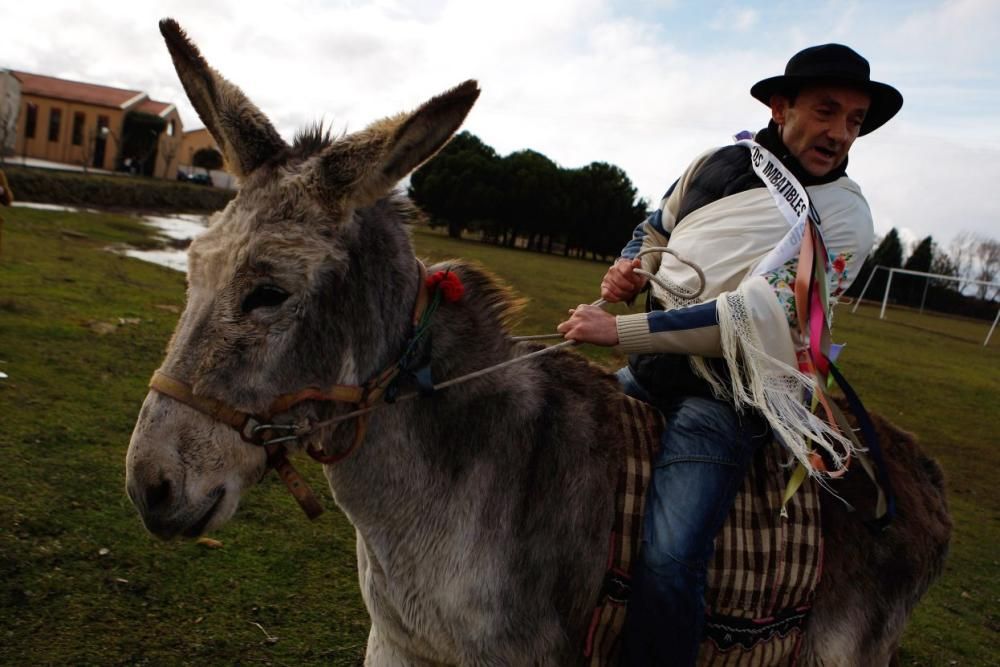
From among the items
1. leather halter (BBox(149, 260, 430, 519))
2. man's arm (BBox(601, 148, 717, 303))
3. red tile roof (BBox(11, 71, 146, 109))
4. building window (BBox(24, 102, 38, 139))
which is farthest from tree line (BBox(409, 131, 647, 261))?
leather halter (BBox(149, 260, 430, 519))

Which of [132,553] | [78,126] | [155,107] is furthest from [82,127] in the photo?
[132,553]

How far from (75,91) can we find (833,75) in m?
76.1

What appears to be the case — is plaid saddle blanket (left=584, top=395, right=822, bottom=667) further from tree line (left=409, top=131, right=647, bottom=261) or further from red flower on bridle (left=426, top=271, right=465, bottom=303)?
tree line (left=409, top=131, right=647, bottom=261)

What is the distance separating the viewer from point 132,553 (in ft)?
17.2

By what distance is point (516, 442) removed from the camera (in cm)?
296

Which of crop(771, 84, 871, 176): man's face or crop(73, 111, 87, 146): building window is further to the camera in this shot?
crop(73, 111, 87, 146): building window

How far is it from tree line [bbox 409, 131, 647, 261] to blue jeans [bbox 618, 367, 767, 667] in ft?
206

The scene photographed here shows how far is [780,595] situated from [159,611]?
12.0 feet

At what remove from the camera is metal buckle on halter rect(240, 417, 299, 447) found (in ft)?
7.96

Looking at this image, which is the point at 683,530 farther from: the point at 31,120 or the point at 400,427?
the point at 31,120

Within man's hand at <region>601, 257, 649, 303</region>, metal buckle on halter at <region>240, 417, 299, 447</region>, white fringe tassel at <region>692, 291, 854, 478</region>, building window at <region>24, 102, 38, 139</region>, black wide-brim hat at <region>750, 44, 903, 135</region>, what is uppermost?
building window at <region>24, 102, 38, 139</region>

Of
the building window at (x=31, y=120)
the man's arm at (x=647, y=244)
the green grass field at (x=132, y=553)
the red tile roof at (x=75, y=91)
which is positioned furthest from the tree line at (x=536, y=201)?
the man's arm at (x=647, y=244)

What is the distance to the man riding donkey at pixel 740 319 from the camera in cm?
284

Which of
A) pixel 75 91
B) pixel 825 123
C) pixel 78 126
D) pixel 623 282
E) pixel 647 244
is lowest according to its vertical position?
pixel 623 282
